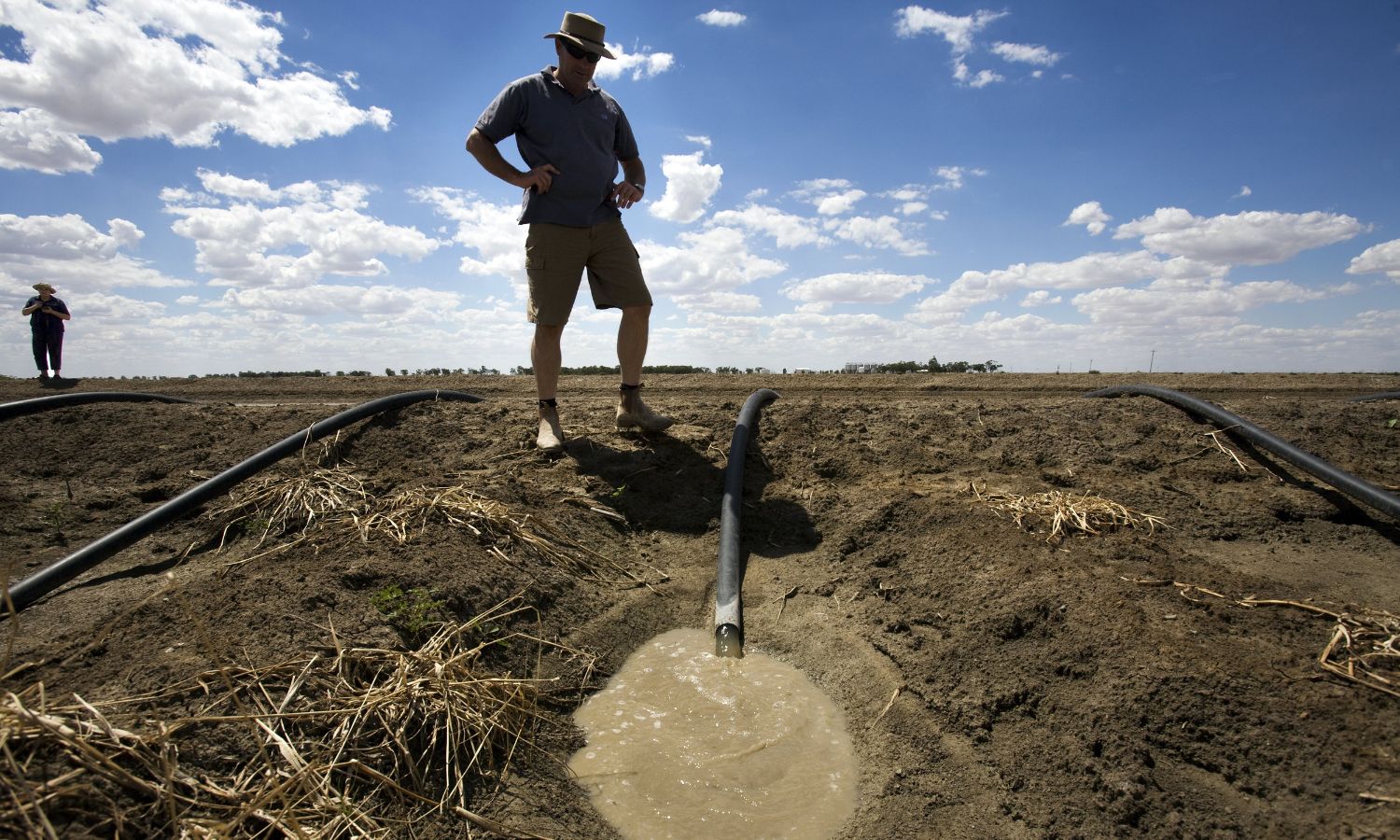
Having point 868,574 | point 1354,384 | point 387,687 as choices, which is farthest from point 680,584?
point 1354,384

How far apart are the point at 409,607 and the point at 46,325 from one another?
10584 mm

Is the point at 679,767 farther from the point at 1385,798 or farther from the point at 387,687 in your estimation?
the point at 1385,798

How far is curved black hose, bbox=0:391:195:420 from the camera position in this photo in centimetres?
418

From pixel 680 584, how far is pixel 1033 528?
62.3 inches

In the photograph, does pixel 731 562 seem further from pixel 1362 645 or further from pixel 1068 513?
pixel 1362 645

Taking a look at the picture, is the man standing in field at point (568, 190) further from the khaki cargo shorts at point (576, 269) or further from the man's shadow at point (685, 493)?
A: the man's shadow at point (685, 493)

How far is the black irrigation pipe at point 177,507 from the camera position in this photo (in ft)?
8.05

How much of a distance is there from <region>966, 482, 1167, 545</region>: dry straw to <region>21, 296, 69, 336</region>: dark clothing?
39.0 feet

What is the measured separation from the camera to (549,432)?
12.6 feet

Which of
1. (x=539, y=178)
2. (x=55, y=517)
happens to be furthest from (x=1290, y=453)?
(x=55, y=517)

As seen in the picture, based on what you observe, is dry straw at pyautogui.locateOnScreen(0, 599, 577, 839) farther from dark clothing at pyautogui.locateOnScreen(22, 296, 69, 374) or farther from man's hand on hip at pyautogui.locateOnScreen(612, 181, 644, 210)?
dark clothing at pyautogui.locateOnScreen(22, 296, 69, 374)

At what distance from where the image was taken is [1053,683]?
2.18m

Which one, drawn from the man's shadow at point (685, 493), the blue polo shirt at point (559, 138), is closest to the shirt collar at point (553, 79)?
the blue polo shirt at point (559, 138)

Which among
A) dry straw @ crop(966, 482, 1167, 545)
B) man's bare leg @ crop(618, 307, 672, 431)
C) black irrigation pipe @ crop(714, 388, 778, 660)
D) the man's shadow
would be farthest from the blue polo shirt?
dry straw @ crop(966, 482, 1167, 545)
